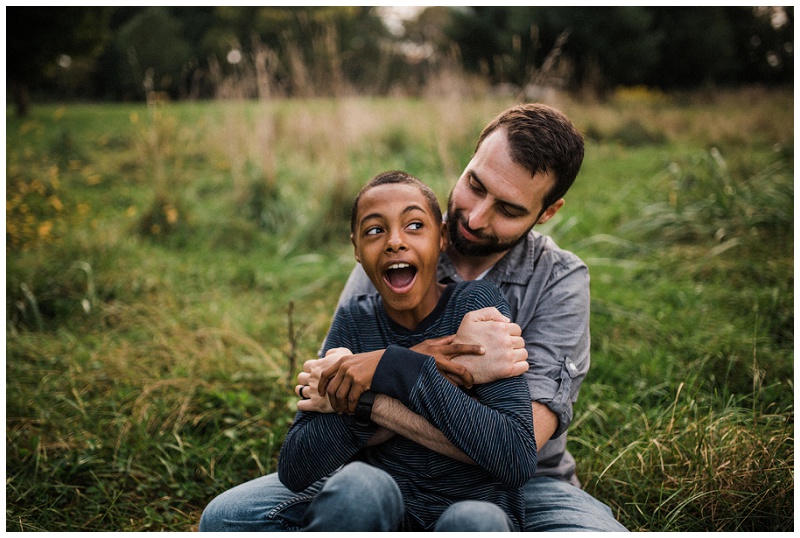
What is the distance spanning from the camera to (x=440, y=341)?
1.64 m

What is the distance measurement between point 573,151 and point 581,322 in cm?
61

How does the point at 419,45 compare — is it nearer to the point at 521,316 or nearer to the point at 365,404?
the point at 521,316

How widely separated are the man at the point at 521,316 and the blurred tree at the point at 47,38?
10.2 m

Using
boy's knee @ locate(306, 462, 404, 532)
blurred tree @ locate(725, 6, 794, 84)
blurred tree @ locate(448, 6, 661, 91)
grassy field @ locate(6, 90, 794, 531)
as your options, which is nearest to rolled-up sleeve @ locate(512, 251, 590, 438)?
boy's knee @ locate(306, 462, 404, 532)

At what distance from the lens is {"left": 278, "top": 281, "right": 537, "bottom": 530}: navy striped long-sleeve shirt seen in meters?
1.46

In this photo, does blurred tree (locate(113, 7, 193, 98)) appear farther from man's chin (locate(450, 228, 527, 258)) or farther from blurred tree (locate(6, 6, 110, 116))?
man's chin (locate(450, 228, 527, 258))

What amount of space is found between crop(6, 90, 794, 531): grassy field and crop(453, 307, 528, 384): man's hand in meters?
1.06

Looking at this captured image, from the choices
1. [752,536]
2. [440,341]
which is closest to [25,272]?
[440,341]

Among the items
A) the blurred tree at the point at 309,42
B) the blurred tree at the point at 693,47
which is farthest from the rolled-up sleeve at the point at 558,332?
the blurred tree at the point at 693,47

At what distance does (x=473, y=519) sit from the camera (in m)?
1.32

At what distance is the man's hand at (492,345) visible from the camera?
1.54 meters

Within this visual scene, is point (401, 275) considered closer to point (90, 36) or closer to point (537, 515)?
point (537, 515)

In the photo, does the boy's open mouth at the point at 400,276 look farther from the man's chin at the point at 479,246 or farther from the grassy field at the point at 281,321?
the grassy field at the point at 281,321

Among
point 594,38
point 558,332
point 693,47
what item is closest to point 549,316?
point 558,332
